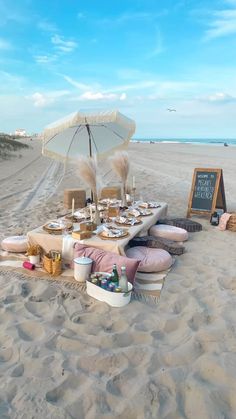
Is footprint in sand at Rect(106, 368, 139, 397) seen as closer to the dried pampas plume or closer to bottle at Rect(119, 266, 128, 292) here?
bottle at Rect(119, 266, 128, 292)

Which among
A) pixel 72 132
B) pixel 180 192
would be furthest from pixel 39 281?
pixel 180 192

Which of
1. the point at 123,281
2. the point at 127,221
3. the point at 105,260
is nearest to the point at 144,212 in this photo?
the point at 127,221

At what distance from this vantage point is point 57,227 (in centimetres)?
479

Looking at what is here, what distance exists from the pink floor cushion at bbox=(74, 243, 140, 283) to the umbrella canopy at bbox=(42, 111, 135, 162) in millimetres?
1885

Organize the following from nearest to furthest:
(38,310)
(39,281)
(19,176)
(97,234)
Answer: (38,310)
(39,281)
(97,234)
(19,176)

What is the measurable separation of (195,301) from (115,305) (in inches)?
35.8

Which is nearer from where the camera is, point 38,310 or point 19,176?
point 38,310

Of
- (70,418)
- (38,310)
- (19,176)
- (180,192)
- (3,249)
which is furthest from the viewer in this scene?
(19,176)

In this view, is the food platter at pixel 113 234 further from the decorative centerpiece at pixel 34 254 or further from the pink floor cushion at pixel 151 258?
the decorative centerpiece at pixel 34 254

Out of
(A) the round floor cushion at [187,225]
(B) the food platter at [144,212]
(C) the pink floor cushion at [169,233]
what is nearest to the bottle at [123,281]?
(C) the pink floor cushion at [169,233]

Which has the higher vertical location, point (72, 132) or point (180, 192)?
point (72, 132)

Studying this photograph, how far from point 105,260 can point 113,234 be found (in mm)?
590

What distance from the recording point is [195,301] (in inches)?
146

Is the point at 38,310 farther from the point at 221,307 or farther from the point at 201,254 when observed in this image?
the point at 201,254
